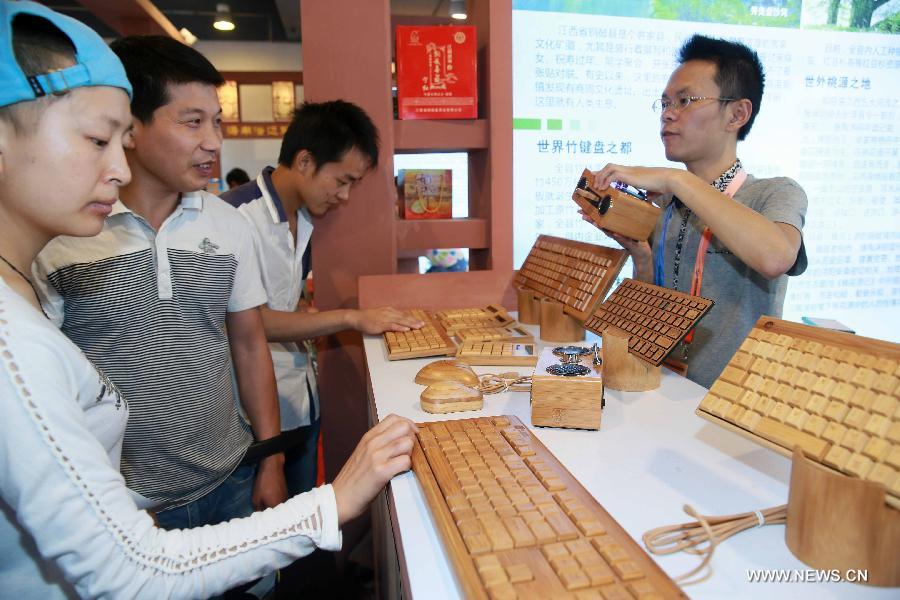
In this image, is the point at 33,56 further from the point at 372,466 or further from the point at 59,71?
the point at 372,466

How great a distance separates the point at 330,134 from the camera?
1931 mm

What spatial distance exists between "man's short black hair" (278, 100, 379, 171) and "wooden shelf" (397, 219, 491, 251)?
37 cm

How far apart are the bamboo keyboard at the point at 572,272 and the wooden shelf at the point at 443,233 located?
42 cm

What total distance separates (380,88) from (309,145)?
42 cm

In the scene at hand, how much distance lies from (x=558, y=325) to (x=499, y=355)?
27 cm

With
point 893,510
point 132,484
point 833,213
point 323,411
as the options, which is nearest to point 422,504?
point 893,510

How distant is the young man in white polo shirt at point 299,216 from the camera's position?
1887 mm

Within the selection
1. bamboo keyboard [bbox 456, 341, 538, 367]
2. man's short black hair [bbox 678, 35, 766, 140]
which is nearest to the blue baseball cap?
bamboo keyboard [bbox 456, 341, 538, 367]

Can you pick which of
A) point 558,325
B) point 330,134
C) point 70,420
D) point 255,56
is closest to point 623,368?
point 558,325

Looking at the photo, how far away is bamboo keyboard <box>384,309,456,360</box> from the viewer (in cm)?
149

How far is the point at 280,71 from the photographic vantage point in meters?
7.12

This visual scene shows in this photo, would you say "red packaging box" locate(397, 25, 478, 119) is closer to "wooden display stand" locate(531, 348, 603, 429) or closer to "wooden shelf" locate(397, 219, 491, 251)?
"wooden shelf" locate(397, 219, 491, 251)

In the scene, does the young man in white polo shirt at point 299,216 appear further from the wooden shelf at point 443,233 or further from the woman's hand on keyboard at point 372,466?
the woman's hand on keyboard at point 372,466

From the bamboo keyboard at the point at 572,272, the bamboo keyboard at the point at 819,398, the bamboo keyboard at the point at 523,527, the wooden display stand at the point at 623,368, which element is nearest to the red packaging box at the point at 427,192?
the bamboo keyboard at the point at 572,272
